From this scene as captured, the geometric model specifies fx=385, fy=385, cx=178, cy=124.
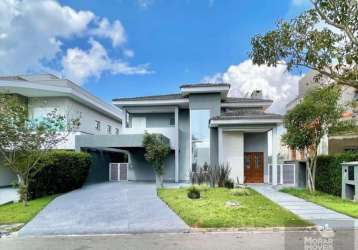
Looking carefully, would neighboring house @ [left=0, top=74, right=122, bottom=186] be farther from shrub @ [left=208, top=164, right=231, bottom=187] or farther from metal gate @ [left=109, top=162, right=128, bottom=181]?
shrub @ [left=208, top=164, right=231, bottom=187]

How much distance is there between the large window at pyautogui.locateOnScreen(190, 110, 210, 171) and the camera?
2694cm

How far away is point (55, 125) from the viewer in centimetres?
1844

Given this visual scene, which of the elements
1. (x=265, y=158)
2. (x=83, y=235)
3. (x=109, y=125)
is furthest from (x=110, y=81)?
(x=83, y=235)

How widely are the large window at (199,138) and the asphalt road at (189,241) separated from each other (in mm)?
16071

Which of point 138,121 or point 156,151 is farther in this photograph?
point 138,121

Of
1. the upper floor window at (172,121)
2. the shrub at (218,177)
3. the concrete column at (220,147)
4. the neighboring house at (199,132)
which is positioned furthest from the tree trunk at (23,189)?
the upper floor window at (172,121)

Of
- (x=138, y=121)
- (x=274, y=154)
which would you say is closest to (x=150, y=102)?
(x=138, y=121)

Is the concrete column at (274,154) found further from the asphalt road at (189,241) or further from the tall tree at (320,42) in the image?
the tall tree at (320,42)

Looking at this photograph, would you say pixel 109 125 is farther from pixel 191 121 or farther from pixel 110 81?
pixel 191 121

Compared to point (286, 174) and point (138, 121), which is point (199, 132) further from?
point (286, 174)

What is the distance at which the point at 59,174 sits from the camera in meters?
19.8

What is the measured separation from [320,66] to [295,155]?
2828 cm

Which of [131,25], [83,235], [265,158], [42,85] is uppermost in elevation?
[131,25]

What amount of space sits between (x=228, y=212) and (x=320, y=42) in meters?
8.37
